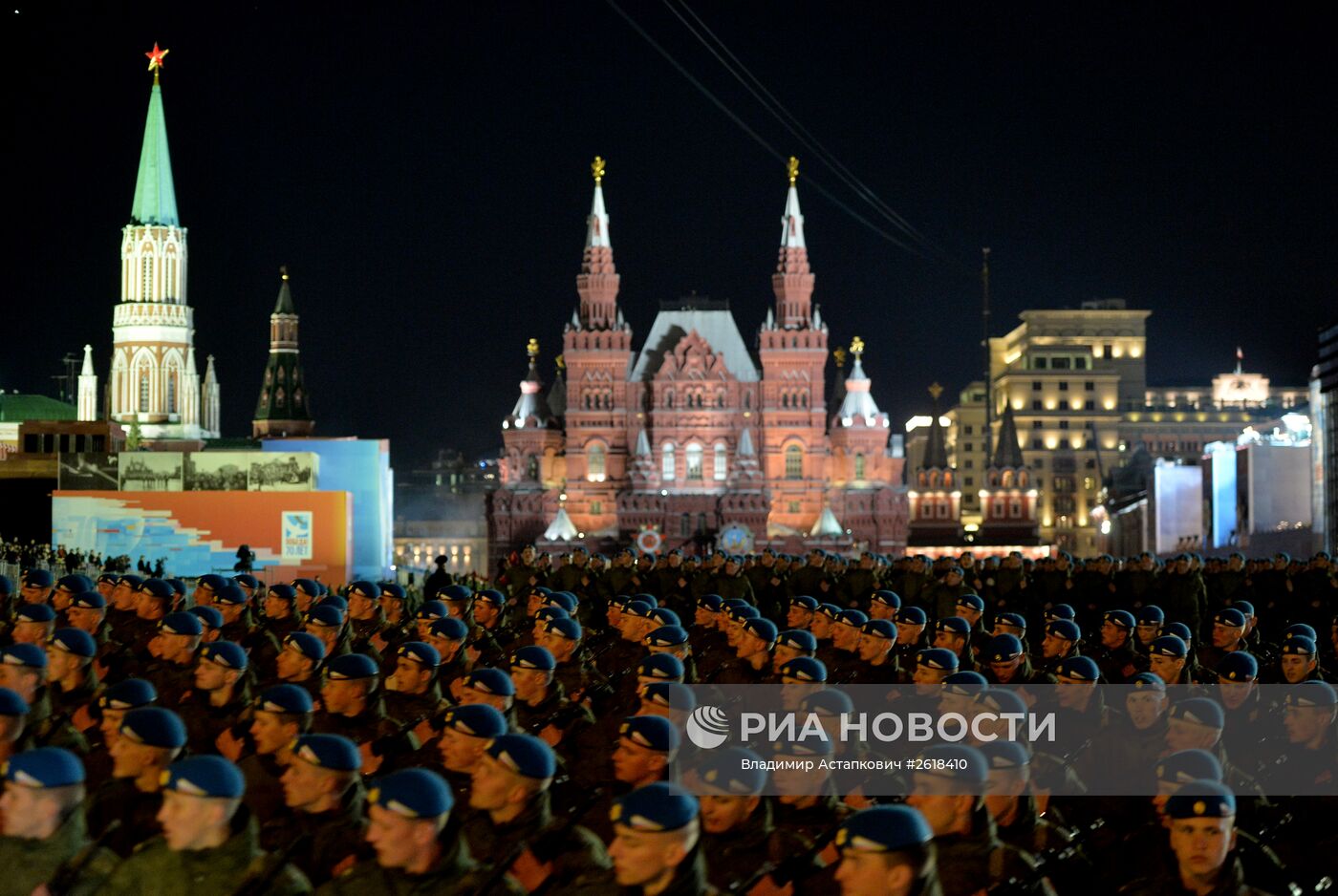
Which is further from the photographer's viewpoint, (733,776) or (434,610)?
(434,610)

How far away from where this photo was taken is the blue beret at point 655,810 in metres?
5.85

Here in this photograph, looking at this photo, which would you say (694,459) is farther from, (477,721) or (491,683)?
(477,721)

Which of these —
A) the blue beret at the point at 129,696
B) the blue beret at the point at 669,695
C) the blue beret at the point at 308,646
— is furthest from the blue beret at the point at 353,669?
the blue beret at the point at 669,695

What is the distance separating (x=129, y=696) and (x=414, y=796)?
109 inches

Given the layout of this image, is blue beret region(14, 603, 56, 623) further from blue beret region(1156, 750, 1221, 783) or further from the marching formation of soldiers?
blue beret region(1156, 750, 1221, 783)

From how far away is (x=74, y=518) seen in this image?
46219 millimetres

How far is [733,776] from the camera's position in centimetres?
678

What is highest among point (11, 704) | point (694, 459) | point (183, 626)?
point (694, 459)

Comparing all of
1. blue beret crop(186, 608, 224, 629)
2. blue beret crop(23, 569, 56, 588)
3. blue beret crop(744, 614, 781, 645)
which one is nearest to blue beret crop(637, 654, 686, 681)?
blue beret crop(744, 614, 781, 645)

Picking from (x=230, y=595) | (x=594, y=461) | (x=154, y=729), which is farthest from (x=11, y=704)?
(x=594, y=461)

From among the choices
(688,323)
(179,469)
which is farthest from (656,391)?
(179,469)

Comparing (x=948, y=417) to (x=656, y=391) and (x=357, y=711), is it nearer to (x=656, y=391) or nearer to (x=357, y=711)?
(x=656, y=391)

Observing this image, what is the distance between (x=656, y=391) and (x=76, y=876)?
7824cm

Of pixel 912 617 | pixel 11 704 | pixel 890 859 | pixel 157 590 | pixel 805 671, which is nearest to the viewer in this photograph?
pixel 890 859
